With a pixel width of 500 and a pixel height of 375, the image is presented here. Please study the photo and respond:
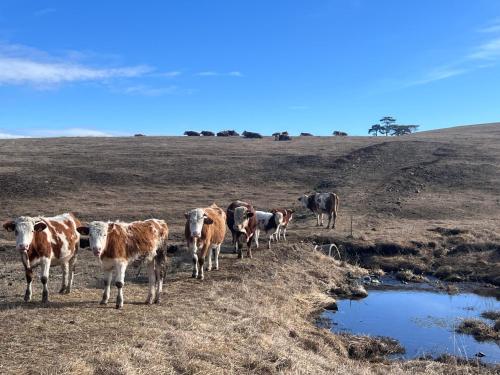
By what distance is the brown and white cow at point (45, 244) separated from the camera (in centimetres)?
1214

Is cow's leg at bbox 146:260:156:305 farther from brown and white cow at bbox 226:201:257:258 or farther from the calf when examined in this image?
the calf

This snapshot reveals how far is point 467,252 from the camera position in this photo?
84.1 ft

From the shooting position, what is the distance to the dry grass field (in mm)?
9977

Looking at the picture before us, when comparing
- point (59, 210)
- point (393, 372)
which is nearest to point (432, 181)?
point (59, 210)

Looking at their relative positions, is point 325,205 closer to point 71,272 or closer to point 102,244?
point 71,272

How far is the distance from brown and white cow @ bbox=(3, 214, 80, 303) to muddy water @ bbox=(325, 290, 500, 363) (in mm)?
7679

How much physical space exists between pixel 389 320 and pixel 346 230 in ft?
40.6

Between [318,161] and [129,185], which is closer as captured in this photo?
[129,185]

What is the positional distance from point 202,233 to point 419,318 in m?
Answer: 7.61

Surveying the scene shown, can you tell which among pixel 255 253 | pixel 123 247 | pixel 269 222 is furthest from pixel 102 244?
pixel 269 222

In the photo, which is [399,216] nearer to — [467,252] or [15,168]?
[467,252]

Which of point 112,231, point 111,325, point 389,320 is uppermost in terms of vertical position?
point 112,231

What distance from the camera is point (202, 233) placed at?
1669 centimetres

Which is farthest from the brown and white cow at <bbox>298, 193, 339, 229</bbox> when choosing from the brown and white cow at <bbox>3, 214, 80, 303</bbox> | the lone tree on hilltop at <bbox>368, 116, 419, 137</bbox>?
the lone tree on hilltop at <bbox>368, 116, 419, 137</bbox>
